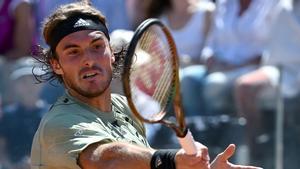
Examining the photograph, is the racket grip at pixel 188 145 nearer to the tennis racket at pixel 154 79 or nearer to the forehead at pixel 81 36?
the tennis racket at pixel 154 79

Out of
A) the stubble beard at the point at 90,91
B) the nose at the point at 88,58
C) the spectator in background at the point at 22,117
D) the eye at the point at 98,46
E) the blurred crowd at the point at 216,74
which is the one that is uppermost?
the eye at the point at 98,46

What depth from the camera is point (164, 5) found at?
7441 mm

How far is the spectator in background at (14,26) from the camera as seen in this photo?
25.8 feet

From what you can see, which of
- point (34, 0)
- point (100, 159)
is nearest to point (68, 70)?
point (100, 159)

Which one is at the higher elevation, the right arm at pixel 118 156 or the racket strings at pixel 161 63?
the racket strings at pixel 161 63

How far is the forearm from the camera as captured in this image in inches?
149

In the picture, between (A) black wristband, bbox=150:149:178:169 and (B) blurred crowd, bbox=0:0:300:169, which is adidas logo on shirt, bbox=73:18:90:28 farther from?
(B) blurred crowd, bbox=0:0:300:169

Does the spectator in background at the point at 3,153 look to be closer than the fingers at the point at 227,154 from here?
No

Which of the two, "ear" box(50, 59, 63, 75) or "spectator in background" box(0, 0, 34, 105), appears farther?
"spectator in background" box(0, 0, 34, 105)

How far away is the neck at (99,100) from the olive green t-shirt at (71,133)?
24 millimetres

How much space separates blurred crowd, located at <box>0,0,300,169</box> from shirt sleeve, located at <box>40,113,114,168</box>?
7.13ft

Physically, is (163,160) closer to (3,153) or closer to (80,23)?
(80,23)

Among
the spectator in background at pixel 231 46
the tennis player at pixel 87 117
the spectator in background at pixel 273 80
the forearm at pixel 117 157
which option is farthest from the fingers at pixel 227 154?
the spectator in background at pixel 231 46

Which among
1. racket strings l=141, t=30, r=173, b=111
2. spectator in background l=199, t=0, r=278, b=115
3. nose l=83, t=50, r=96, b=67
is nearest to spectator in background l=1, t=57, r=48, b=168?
spectator in background l=199, t=0, r=278, b=115
